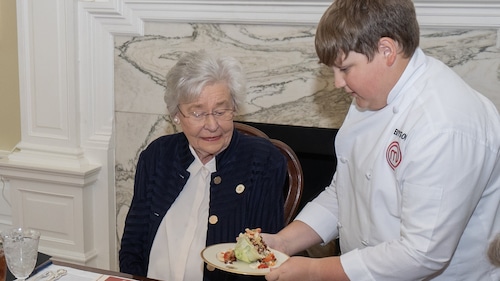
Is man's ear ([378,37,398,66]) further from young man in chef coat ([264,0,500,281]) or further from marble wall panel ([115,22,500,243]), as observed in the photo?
marble wall panel ([115,22,500,243])

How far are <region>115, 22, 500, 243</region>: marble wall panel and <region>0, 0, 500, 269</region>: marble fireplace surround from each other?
0.06 m

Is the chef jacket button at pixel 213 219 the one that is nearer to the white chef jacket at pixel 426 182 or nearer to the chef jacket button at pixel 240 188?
the chef jacket button at pixel 240 188

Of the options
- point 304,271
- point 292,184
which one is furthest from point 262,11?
point 304,271

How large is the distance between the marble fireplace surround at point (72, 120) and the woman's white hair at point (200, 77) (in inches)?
38.2

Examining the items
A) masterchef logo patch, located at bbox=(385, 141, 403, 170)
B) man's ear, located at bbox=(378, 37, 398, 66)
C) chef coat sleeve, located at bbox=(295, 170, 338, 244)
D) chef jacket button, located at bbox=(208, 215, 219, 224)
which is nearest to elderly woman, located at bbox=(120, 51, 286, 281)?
chef jacket button, located at bbox=(208, 215, 219, 224)

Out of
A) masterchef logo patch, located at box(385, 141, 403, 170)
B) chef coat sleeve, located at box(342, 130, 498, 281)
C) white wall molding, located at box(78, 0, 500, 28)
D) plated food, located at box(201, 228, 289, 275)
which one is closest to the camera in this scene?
chef coat sleeve, located at box(342, 130, 498, 281)

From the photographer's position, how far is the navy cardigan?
2064 millimetres

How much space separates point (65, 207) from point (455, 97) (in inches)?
93.0

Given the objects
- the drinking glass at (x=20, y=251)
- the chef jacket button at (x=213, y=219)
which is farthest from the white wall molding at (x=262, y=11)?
the drinking glass at (x=20, y=251)

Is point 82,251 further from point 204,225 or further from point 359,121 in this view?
point 359,121

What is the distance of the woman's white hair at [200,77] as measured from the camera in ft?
6.76

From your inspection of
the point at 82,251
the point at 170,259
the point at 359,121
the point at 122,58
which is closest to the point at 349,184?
the point at 359,121

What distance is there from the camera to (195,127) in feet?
6.82

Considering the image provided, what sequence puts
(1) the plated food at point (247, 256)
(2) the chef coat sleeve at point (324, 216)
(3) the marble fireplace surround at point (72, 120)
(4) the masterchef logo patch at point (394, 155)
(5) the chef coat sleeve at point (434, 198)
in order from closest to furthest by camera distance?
(5) the chef coat sleeve at point (434, 198) < (4) the masterchef logo patch at point (394, 155) < (1) the plated food at point (247, 256) < (2) the chef coat sleeve at point (324, 216) < (3) the marble fireplace surround at point (72, 120)
